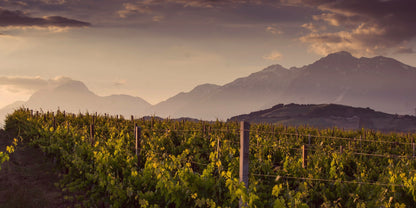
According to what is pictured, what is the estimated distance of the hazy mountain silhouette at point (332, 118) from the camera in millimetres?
130750

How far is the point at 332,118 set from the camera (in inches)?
5453

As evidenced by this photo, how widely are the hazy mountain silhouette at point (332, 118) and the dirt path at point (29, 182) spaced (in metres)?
115

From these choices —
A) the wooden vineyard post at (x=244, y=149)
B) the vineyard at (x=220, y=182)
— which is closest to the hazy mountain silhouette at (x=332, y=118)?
the vineyard at (x=220, y=182)

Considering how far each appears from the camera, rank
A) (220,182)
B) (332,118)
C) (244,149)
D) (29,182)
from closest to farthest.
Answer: (244,149) → (220,182) → (29,182) → (332,118)

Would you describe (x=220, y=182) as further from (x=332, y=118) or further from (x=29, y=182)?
(x=332, y=118)

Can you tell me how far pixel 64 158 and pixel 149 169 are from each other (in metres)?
5.85

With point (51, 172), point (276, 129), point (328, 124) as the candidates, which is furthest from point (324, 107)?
point (51, 172)

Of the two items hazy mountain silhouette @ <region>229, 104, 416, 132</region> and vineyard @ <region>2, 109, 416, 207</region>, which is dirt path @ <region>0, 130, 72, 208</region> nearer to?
vineyard @ <region>2, 109, 416, 207</region>

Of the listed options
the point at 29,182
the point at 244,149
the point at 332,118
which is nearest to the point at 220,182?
the point at 244,149

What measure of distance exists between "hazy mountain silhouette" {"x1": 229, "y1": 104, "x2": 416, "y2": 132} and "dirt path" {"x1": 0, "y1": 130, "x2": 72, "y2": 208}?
115 meters

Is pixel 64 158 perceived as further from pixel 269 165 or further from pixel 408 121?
pixel 408 121

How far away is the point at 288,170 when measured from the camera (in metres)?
8.43

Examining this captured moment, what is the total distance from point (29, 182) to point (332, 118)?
5427 inches

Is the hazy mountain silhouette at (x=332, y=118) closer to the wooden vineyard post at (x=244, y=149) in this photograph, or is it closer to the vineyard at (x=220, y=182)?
the vineyard at (x=220, y=182)
